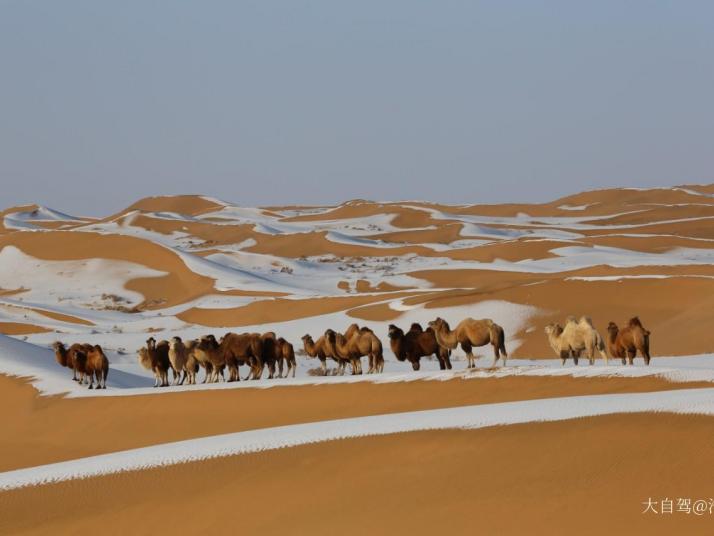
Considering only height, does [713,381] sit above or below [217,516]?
above

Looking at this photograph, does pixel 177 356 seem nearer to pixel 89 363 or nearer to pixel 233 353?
pixel 233 353

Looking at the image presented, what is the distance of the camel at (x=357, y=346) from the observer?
714 inches

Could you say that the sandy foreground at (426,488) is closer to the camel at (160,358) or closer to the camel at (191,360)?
the camel at (160,358)

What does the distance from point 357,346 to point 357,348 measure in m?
0.05

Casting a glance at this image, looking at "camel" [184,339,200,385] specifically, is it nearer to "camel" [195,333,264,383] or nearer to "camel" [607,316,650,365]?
"camel" [195,333,264,383]

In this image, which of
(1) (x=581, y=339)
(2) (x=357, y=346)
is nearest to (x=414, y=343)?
(2) (x=357, y=346)

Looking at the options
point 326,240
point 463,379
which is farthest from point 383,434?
point 326,240

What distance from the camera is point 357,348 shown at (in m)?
18.5

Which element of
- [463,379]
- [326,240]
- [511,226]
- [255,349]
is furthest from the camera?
[511,226]

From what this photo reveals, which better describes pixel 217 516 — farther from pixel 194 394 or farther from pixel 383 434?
pixel 194 394

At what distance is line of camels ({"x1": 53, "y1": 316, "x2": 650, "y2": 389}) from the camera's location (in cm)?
1648

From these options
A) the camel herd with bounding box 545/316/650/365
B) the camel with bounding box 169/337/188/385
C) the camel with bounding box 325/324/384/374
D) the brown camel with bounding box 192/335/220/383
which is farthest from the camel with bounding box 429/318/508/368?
the camel with bounding box 169/337/188/385

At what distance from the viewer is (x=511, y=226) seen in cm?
9975

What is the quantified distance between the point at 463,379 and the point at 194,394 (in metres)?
4.51
